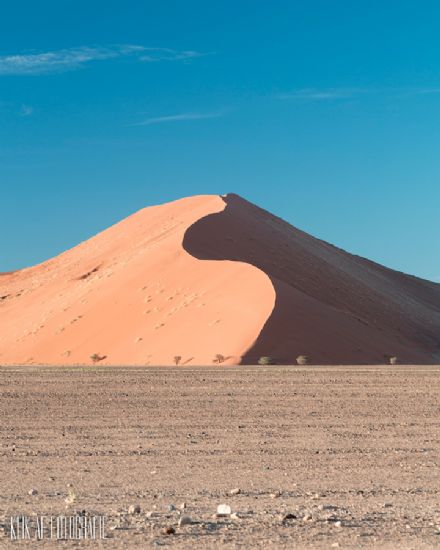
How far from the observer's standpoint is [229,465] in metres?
14.4

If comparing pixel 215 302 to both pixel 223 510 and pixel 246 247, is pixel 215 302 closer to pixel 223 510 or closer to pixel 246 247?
pixel 246 247

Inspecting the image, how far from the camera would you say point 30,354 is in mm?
67938

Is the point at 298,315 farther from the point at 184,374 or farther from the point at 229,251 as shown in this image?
the point at 184,374

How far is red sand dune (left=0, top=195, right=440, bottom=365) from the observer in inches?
2251

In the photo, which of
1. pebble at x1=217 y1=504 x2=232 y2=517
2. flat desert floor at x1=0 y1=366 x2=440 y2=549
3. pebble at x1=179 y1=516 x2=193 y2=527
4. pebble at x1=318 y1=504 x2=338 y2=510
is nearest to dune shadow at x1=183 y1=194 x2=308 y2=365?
flat desert floor at x1=0 y1=366 x2=440 y2=549

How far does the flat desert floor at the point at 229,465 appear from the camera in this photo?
31.3 feet

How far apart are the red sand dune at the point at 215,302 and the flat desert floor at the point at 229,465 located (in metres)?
28.3

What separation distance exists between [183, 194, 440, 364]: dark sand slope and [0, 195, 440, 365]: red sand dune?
0.13 m

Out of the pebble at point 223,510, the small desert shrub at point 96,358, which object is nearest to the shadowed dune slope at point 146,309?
the small desert shrub at point 96,358

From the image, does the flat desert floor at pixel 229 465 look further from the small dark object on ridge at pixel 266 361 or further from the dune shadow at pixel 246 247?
the dune shadow at pixel 246 247

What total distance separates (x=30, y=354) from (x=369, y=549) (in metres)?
60.8

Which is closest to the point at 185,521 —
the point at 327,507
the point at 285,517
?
the point at 285,517

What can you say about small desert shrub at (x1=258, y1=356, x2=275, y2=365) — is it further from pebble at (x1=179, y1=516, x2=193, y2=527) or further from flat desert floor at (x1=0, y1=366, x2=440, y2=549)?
pebble at (x1=179, y1=516, x2=193, y2=527)

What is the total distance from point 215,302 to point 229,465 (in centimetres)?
4746
